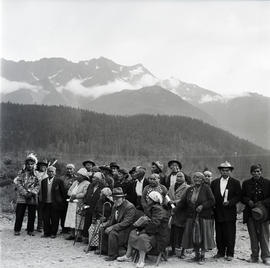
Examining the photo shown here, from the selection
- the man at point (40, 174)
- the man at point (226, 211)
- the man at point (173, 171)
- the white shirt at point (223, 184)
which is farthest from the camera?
the man at point (40, 174)

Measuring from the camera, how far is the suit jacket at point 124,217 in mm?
8031

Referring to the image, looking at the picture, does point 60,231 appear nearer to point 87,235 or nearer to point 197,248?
point 87,235

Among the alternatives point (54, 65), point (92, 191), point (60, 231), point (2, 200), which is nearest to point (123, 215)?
point (92, 191)

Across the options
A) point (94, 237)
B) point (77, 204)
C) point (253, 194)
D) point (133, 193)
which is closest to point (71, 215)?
point (77, 204)

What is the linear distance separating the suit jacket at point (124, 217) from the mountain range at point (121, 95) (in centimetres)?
5347

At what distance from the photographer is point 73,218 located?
9852 millimetres

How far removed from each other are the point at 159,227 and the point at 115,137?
188 feet

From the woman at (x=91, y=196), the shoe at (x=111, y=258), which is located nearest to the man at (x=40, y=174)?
the woman at (x=91, y=196)

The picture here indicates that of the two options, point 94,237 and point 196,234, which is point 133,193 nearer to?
point 94,237

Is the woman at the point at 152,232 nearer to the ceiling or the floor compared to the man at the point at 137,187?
nearer to the floor

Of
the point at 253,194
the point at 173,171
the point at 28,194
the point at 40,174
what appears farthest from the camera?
the point at 40,174

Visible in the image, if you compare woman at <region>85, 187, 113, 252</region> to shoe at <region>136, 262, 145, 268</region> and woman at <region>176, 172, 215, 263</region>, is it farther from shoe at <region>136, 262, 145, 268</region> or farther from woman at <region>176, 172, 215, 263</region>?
woman at <region>176, 172, 215, 263</region>

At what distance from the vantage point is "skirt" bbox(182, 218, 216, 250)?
7.86 m

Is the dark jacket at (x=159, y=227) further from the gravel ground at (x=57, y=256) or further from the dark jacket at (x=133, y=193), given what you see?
the dark jacket at (x=133, y=193)
